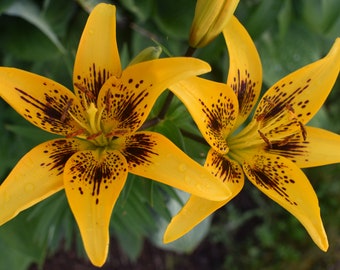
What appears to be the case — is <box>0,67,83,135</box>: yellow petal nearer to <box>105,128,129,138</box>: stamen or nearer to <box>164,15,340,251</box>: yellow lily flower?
<box>105,128,129,138</box>: stamen

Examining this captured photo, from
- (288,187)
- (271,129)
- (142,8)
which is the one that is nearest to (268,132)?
(271,129)

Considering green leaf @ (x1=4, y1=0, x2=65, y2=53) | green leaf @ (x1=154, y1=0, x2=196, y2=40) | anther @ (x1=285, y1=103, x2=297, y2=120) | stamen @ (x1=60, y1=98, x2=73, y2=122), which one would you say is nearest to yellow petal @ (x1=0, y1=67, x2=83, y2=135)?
stamen @ (x1=60, y1=98, x2=73, y2=122)

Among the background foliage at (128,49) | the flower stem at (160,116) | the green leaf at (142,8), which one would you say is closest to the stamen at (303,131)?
the flower stem at (160,116)

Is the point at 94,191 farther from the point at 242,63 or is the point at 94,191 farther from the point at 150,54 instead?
the point at 242,63

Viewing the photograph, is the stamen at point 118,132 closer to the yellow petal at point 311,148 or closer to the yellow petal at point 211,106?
the yellow petal at point 211,106

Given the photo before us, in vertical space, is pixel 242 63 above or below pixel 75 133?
above

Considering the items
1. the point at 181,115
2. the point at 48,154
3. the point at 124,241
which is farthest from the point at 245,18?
the point at 48,154
